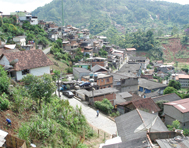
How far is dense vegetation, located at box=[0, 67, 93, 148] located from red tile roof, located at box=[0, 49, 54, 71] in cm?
302

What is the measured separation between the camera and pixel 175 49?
6994 cm

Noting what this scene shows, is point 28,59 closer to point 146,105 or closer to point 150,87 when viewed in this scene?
point 146,105

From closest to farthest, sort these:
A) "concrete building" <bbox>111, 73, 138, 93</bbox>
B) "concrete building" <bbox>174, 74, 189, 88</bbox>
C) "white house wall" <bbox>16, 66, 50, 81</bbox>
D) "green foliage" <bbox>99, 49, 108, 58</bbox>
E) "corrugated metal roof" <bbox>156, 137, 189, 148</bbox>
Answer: "corrugated metal roof" <bbox>156, 137, 189, 148</bbox> < "white house wall" <bbox>16, 66, 50, 81</bbox> < "concrete building" <bbox>111, 73, 138, 93</bbox> < "concrete building" <bbox>174, 74, 189, 88</bbox> < "green foliage" <bbox>99, 49, 108, 58</bbox>

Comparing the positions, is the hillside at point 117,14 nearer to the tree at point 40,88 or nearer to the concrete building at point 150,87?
the concrete building at point 150,87

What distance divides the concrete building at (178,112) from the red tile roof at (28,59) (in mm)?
12599

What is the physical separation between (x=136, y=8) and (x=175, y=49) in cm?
7510

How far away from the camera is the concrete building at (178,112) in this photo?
17453 mm

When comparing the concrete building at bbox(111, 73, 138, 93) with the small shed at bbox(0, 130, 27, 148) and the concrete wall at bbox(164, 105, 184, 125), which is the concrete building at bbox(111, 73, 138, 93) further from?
the small shed at bbox(0, 130, 27, 148)

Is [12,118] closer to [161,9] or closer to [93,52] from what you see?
[93,52]

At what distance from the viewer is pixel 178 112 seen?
17.8m

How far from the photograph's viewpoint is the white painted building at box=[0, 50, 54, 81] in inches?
602

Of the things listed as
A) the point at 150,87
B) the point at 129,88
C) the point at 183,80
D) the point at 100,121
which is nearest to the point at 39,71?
the point at 100,121

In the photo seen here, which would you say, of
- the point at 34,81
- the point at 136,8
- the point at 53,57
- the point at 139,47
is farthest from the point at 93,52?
the point at 136,8

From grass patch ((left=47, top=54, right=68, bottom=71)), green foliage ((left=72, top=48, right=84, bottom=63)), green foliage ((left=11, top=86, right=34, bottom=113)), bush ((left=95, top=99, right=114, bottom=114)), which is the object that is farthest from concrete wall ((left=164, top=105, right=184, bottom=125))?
green foliage ((left=72, top=48, right=84, bottom=63))
